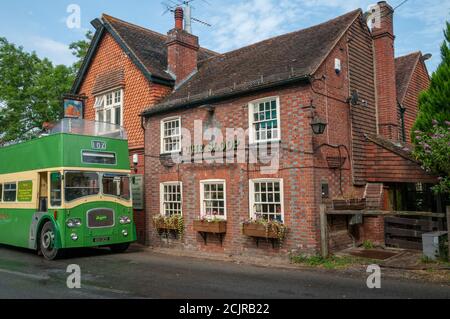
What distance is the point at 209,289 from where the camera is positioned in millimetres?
8180

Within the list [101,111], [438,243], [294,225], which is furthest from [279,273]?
[101,111]

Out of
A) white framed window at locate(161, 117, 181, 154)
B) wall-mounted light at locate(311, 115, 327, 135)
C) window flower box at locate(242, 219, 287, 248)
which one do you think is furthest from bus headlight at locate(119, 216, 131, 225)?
wall-mounted light at locate(311, 115, 327, 135)

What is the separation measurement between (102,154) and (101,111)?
20.9ft

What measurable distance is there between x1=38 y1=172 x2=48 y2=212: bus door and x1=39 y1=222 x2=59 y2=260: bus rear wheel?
661 millimetres

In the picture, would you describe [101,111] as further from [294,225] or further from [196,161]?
[294,225]

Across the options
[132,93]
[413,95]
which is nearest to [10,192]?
[132,93]

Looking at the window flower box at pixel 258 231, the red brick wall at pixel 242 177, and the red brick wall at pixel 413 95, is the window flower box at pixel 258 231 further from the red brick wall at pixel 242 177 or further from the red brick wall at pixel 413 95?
the red brick wall at pixel 413 95

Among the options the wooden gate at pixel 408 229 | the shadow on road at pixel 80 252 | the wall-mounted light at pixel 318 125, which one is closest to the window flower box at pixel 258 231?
the wall-mounted light at pixel 318 125

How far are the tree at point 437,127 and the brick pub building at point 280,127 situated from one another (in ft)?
2.65

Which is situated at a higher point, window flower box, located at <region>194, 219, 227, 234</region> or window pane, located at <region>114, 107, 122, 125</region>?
window pane, located at <region>114, 107, 122, 125</region>

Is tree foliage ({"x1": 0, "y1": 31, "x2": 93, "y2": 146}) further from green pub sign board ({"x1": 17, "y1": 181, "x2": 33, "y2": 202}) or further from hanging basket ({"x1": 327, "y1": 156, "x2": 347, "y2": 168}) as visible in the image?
hanging basket ({"x1": 327, "y1": 156, "x2": 347, "y2": 168})

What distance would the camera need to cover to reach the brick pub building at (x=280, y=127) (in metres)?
11.7

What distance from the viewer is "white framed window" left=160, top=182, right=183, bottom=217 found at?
14652 mm

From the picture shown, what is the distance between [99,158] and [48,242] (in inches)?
121
